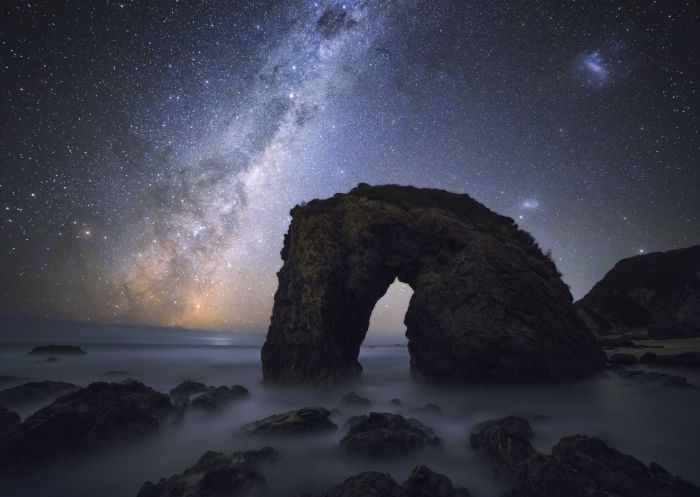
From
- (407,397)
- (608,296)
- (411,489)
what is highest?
(608,296)

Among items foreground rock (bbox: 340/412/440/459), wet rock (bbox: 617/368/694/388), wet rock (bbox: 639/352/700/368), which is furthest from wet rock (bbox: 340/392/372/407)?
wet rock (bbox: 639/352/700/368)

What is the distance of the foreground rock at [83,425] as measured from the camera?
6.70 m

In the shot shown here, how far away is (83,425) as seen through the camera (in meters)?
7.54

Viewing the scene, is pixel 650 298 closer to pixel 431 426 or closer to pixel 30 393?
pixel 431 426

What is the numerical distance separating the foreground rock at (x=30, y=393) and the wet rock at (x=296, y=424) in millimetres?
7767

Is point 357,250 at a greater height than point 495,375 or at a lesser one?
greater

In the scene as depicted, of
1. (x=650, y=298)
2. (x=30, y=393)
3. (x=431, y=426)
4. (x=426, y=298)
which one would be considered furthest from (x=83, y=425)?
(x=650, y=298)

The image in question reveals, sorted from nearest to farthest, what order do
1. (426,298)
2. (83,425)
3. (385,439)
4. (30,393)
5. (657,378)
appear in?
(385,439) → (83,425) → (30,393) → (657,378) → (426,298)

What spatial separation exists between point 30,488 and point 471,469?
8.53m

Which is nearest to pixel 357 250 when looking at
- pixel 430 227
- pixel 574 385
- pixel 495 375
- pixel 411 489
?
pixel 430 227

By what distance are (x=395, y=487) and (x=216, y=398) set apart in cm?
925

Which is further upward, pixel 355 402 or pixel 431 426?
pixel 355 402

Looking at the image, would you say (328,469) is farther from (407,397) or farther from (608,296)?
(608,296)

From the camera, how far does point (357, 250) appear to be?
57.0 ft
